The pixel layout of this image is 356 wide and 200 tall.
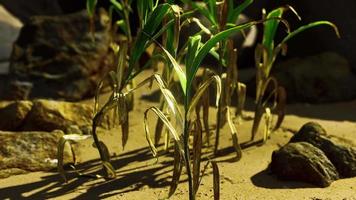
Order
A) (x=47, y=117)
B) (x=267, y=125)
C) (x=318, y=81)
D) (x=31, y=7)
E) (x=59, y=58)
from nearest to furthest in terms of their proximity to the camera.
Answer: (x=267, y=125), (x=47, y=117), (x=318, y=81), (x=59, y=58), (x=31, y=7)

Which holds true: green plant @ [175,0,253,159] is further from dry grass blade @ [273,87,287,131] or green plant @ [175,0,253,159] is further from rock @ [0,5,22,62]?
rock @ [0,5,22,62]

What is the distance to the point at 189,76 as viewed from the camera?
2.22m

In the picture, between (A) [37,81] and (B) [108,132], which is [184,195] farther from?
(A) [37,81]

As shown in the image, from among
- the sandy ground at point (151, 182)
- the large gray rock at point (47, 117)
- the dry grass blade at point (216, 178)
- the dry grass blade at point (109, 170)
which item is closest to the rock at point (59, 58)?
the large gray rock at point (47, 117)

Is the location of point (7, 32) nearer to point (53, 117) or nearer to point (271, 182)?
point (53, 117)

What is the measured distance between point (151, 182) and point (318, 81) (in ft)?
6.16

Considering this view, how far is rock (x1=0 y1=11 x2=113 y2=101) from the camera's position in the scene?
14.0ft

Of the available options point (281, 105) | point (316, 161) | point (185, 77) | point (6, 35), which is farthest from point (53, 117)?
point (6, 35)

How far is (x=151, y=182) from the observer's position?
2734mm

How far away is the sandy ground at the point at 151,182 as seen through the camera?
258 cm

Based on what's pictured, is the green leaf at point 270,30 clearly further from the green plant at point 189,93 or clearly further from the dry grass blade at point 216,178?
the dry grass blade at point 216,178

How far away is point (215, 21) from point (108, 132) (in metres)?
0.96

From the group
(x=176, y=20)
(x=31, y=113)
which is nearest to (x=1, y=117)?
(x=31, y=113)

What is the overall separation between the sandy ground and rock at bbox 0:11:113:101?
106cm
